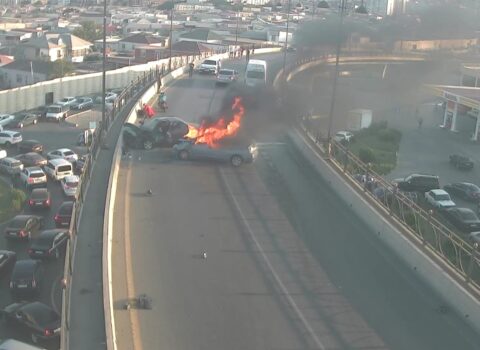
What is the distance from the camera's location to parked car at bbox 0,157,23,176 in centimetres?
1984

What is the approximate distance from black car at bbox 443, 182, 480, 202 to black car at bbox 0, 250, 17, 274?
40.1 ft

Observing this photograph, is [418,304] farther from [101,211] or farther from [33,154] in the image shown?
[33,154]

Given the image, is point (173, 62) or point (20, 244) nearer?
point (20, 244)

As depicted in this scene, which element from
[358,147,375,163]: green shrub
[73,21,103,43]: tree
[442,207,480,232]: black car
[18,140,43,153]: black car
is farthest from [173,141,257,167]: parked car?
[73,21,103,43]: tree

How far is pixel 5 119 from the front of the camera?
26109mm

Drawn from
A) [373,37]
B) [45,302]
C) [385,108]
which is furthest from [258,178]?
[373,37]

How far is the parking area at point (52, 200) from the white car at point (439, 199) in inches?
376

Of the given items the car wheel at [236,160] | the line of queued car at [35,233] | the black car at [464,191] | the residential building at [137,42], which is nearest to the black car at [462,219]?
the black car at [464,191]

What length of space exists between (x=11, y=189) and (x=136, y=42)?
107 ft

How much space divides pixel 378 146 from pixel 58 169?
12588 mm

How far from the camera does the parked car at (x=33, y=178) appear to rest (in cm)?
1867

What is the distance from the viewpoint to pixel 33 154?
823 inches

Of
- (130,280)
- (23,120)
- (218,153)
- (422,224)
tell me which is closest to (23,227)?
(218,153)

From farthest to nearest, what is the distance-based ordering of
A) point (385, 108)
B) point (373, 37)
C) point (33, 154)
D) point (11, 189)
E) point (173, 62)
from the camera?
point (373, 37)
point (385, 108)
point (173, 62)
point (33, 154)
point (11, 189)
